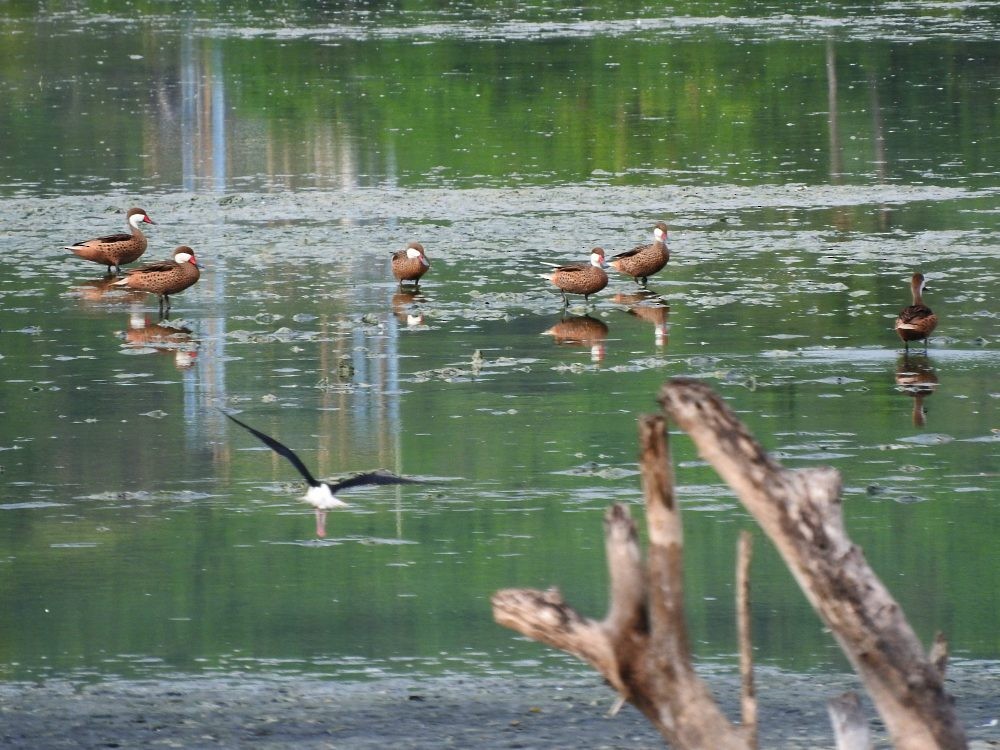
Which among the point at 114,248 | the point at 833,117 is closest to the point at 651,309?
the point at 114,248

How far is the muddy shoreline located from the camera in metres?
8.39

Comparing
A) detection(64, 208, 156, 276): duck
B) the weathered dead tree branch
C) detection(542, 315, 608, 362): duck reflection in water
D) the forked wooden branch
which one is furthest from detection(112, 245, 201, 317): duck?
the forked wooden branch

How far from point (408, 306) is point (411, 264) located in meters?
0.80

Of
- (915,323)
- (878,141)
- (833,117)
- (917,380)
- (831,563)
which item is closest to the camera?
(831,563)

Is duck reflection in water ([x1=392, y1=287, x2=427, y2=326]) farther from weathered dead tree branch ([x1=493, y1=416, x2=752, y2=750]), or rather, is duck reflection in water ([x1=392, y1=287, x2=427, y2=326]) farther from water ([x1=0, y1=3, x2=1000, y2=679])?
weathered dead tree branch ([x1=493, y1=416, x2=752, y2=750])

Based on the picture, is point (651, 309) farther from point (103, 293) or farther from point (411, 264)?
point (103, 293)

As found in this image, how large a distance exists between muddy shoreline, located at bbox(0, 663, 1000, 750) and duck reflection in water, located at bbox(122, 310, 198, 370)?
7.00m

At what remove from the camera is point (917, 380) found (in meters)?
14.9

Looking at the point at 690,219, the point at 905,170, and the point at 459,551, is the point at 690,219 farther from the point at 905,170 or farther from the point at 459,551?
the point at 459,551

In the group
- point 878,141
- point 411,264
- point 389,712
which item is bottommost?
point 389,712

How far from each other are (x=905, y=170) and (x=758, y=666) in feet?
58.9

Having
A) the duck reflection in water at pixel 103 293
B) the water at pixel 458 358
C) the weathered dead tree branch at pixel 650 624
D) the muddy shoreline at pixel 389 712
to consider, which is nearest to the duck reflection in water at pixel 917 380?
the water at pixel 458 358

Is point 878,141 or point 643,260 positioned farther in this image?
point 878,141

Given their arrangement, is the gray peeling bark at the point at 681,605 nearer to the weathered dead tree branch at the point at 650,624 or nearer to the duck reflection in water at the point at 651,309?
the weathered dead tree branch at the point at 650,624
